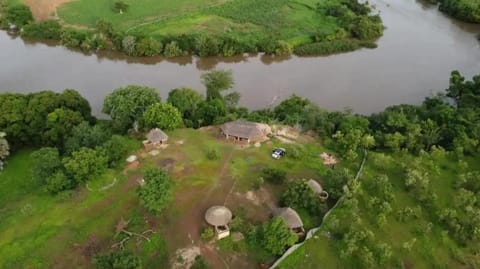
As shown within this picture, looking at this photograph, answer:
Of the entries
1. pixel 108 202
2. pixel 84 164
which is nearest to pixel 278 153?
pixel 108 202

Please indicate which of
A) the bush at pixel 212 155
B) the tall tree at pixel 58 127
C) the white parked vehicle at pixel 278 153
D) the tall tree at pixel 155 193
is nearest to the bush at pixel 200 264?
the tall tree at pixel 155 193

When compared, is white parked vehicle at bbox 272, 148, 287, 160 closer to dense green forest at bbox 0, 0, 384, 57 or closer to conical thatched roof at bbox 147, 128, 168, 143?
conical thatched roof at bbox 147, 128, 168, 143

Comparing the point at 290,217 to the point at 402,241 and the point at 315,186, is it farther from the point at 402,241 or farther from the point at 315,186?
the point at 402,241

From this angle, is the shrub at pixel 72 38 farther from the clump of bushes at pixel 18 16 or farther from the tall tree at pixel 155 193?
the tall tree at pixel 155 193

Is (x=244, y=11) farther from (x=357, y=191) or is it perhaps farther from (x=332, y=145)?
(x=357, y=191)

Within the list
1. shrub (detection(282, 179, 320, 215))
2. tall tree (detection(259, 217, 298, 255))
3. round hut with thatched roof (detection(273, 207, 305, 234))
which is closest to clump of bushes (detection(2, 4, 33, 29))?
shrub (detection(282, 179, 320, 215))

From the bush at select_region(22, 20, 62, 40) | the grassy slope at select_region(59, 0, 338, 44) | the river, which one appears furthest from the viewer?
the grassy slope at select_region(59, 0, 338, 44)

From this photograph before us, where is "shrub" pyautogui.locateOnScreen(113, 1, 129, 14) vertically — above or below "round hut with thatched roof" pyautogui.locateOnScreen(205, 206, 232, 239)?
below
